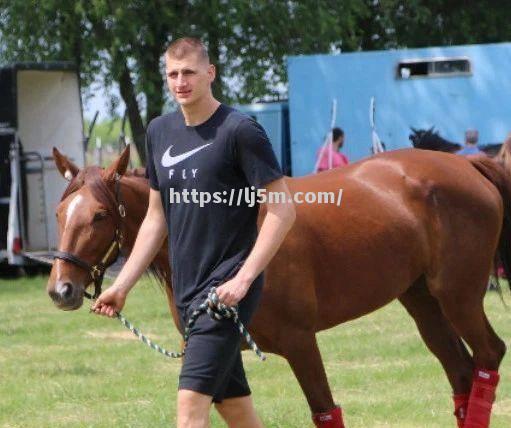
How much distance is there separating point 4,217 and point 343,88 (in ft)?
16.7

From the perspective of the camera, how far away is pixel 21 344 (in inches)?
439

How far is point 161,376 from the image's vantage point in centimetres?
912

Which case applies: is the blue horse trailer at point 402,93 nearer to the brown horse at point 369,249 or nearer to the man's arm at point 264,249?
the brown horse at point 369,249

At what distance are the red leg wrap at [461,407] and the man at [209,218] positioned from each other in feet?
7.67

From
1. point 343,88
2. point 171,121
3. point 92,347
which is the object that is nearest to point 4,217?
point 343,88

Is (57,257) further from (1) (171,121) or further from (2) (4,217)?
(2) (4,217)

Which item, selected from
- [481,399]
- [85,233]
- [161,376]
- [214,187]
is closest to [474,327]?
[481,399]

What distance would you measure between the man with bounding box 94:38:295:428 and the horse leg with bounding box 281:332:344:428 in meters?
1.04

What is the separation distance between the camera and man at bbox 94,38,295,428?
15.5 ft

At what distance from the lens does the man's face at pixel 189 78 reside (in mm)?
4777

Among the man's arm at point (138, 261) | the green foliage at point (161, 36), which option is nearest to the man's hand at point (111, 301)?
the man's arm at point (138, 261)

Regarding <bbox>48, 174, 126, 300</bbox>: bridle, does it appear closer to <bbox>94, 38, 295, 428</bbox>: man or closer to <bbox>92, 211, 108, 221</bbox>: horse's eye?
<bbox>92, 211, 108, 221</bbox>: horse's eye

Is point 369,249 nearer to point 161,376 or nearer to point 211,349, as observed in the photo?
point 211,349

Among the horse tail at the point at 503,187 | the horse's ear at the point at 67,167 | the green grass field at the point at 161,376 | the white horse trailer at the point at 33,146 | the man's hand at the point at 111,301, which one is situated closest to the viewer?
the man's hand at the point at 111,301
